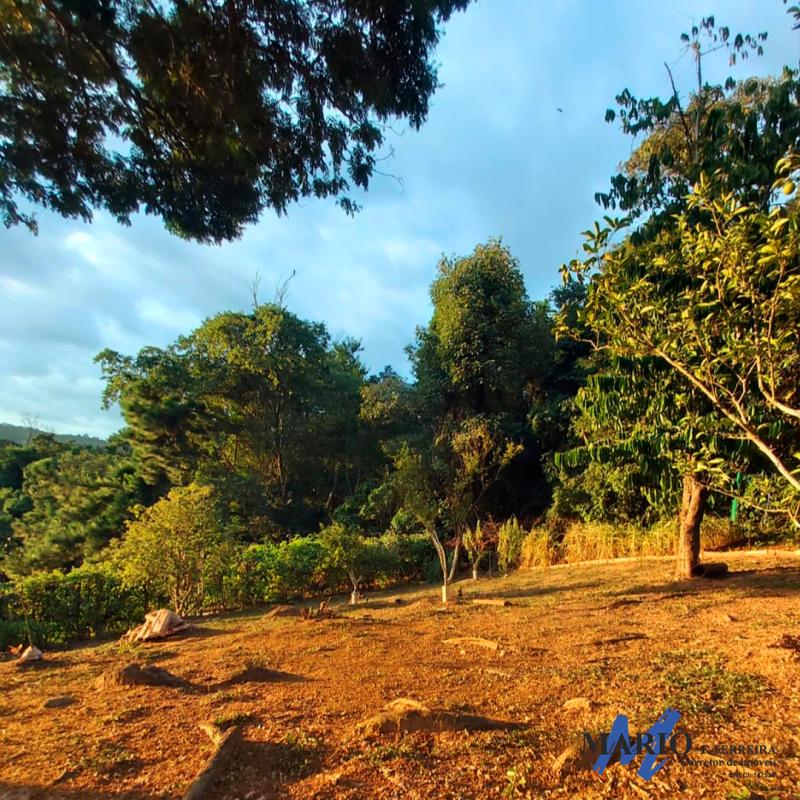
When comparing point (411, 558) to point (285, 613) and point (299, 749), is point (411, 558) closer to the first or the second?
point (285, 613)

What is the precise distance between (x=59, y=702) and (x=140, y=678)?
57cm

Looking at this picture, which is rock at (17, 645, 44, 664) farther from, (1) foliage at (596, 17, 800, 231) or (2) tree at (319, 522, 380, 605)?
(1) foliage at (596, 17, 800, 231)

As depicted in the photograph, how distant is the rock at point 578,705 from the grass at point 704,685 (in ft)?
1.59

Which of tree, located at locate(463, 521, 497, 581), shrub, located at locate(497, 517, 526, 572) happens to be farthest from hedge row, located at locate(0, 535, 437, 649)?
shrub, located at locate(497, 517, 526, 572)

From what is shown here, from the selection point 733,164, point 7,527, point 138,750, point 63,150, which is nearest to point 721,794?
point 138,750

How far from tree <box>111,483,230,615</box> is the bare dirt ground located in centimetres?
193

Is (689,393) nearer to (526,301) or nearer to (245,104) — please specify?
(245,104)

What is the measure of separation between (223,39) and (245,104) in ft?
1.61

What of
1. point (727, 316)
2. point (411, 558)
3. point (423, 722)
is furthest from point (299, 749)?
point (411, 558)

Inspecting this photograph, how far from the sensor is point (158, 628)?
7.01m

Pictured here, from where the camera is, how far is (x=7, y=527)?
27.8 metres

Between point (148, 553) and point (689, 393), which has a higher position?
point (689, 393)

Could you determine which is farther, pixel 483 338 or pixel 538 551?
pixel 483 338

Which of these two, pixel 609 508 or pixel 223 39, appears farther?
pixel 609 508
